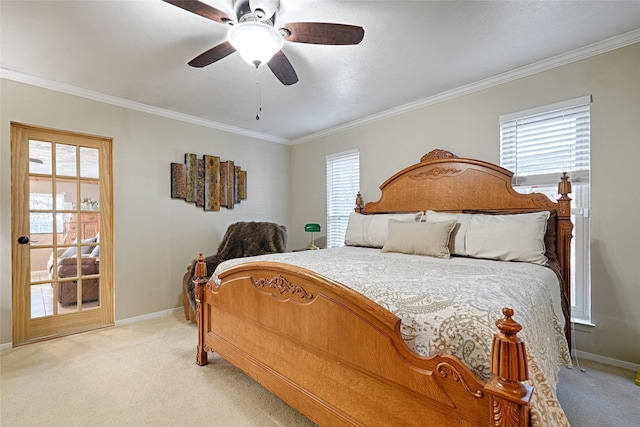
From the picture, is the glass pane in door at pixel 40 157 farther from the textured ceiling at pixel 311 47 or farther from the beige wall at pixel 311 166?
the textured ceiling at pixel 311 47

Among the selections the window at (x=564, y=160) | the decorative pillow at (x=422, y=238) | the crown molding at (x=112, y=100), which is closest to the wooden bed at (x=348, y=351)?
the window at (x=564, y=160)

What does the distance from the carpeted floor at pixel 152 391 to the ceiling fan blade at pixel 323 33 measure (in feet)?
7.42

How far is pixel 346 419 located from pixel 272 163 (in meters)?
4.06

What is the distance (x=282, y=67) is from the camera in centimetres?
215

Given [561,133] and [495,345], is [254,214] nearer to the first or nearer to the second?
[561,133]

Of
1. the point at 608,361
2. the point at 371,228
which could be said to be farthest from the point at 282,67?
the point at 608,361

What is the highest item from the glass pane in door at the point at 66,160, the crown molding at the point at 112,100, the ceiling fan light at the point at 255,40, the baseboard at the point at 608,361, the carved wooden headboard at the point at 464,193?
the crown molding at the point at 112,100

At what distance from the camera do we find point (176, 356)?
2531mm

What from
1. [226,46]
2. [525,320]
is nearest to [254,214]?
[226,46]

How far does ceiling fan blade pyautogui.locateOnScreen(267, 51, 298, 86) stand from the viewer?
2043mm

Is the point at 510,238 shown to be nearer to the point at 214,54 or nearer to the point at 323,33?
the point at 323,33

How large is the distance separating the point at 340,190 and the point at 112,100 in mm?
2954

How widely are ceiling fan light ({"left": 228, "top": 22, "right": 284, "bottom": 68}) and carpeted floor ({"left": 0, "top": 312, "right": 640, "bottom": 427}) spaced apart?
2147 millimetres

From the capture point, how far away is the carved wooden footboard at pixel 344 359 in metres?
0.87
